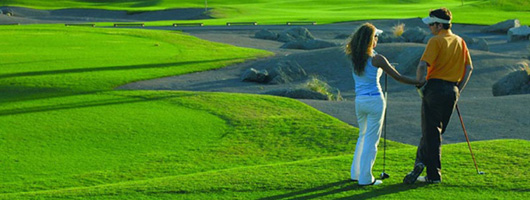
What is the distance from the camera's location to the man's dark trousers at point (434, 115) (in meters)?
9.07

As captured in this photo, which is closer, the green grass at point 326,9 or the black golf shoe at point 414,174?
the black golf shoe at point 414,174

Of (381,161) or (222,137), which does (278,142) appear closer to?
(222,137)

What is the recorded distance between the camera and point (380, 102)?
29.5 feet

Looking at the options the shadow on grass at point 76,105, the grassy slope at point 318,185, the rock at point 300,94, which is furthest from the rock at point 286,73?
the grassy slope at point 318,185

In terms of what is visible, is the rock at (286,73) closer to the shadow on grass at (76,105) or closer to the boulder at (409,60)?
the boulder at (409,60)

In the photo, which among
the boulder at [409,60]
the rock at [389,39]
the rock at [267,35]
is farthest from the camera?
the rock at [267,35]

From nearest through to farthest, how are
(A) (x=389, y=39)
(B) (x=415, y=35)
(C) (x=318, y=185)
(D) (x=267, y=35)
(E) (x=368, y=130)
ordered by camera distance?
(E) (x=368, y=130), (C) (x=318, y=185), (A) (x=389, y=39), (B) (x=415, y=35), (D) (x=267, y=35)

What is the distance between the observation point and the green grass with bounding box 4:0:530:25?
64.6 meters

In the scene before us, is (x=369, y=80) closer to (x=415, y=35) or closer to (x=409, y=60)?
(x=409, y=60)

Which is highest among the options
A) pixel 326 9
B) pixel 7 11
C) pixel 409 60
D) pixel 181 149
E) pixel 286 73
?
pixel 181 149

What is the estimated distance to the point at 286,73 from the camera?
1046 inches

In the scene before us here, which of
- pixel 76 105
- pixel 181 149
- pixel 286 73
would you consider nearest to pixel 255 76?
pixel 286 73

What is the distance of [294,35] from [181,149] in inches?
1181

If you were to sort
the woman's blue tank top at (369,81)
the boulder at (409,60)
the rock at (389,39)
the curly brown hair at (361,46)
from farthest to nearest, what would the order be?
the rock at (389,39), the boulder at (409,60), the woman's blue tank top at (369,81), the curly brown hair at (361,46)
